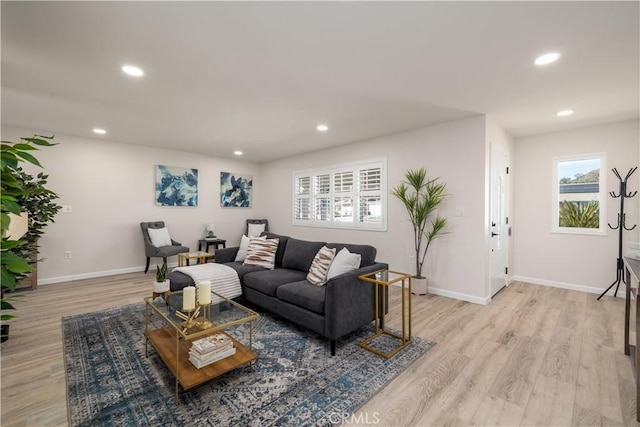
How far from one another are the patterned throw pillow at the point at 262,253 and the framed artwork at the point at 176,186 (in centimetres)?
278

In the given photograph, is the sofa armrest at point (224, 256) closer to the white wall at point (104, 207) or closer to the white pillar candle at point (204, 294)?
the white pillar candle at point (204, 294)

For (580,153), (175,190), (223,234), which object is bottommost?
(223,234)

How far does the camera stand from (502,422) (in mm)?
1633

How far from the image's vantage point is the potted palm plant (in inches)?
154

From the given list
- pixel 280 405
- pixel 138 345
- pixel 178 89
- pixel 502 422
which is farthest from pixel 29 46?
pixel 502 422

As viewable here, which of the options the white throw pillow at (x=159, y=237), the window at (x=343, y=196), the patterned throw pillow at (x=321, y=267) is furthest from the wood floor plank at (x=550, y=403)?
the white throw pillow at (x=159, y=237)

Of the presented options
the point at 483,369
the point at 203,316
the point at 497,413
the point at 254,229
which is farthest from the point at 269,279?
the point at 254,229

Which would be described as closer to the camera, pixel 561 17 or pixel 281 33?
pixel 561 17

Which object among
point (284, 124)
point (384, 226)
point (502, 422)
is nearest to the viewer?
point (502, 422)

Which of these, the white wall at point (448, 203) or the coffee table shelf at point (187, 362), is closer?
the coffee table shelf at point (187, 362)

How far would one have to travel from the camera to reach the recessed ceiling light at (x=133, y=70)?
247 centimetres

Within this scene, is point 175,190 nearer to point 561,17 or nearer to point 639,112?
point 561,17

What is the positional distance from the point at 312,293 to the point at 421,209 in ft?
7.05

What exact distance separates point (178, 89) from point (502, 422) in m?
3.74
